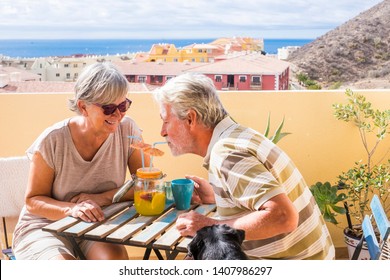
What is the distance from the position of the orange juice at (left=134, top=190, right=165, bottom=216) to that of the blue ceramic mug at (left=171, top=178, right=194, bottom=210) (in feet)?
0.23

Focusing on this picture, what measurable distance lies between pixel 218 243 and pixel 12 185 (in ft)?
4.52

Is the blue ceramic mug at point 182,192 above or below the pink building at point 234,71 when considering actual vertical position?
below

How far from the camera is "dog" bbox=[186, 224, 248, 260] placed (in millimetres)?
1472

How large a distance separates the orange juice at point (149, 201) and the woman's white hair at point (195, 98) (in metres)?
0.45

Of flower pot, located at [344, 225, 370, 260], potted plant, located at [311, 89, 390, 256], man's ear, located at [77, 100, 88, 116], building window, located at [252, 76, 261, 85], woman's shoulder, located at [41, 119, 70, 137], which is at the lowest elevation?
flower pot, located at [344, 225, 370, 260]

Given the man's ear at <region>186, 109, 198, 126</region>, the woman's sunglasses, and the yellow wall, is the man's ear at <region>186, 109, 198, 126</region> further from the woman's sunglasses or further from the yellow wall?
the yellow wall

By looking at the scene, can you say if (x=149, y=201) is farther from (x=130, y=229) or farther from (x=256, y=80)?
(x=256, y=80)

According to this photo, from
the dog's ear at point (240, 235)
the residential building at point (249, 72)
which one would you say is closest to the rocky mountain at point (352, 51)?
the residential building at point (249, 72)

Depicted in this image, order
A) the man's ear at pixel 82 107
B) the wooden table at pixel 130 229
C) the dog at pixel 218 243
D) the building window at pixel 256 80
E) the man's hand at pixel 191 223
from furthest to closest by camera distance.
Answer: the building window at pixel 256 80 < the man's ear at pixel 82 107 < the wooden table at pixel 130 229 < the man's hand at pixel 191 223 < the dog at pixel 218 243

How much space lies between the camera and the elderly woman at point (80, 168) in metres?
2.08

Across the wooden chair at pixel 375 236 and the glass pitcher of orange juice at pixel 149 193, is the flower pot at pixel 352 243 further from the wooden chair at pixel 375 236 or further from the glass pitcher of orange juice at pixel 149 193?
the glass pitcher of orange juice at pixel 149 193

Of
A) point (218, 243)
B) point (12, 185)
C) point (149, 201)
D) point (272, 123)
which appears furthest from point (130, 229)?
point (272, 123)

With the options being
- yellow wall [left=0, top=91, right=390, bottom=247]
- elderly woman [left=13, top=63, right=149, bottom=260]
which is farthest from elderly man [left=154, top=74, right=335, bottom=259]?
yellow wall [left=0, top=91, right=390, bottom=247]

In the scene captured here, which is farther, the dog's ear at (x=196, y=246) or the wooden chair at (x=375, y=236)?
the wooden chair at (x=375, y=236)
